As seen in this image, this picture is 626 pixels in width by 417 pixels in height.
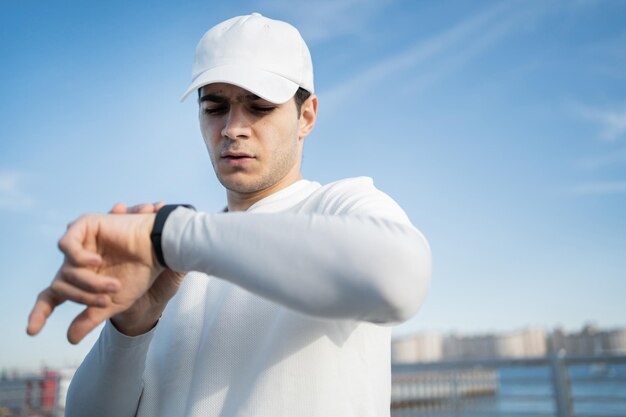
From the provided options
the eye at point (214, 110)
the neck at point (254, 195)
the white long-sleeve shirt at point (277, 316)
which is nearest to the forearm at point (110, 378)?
the white long-sleeve shirt at point (277, 316)

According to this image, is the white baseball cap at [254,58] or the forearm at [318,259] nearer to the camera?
the forearm at [318,259]

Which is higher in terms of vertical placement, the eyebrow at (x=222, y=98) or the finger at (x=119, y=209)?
the eyebrow at (x=222, y=98)

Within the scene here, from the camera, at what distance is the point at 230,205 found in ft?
4.86

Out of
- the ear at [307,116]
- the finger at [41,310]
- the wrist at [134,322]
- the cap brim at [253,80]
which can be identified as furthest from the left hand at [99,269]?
the ear at [307,116]

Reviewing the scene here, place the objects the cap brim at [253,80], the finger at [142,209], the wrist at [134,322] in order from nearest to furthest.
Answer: the finger at [142,209], the wrist at [134,322], the cap brim at [253,80]

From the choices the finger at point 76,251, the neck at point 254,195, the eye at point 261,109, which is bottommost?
the finger at point 76,251

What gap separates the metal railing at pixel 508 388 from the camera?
472 centimetres

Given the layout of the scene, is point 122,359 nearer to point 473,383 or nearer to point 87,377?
point 87,377

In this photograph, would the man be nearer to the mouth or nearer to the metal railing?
the mouth

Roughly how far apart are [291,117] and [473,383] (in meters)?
5.05

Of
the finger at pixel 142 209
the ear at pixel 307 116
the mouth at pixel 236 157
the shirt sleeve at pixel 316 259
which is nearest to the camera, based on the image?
the shirt sleeve at pixel 316 259

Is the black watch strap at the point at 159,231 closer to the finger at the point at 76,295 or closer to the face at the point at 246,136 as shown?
the finger at the point at 76,295

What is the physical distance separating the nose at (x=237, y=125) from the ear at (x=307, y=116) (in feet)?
0.69

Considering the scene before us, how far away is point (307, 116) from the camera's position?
4.98ft
